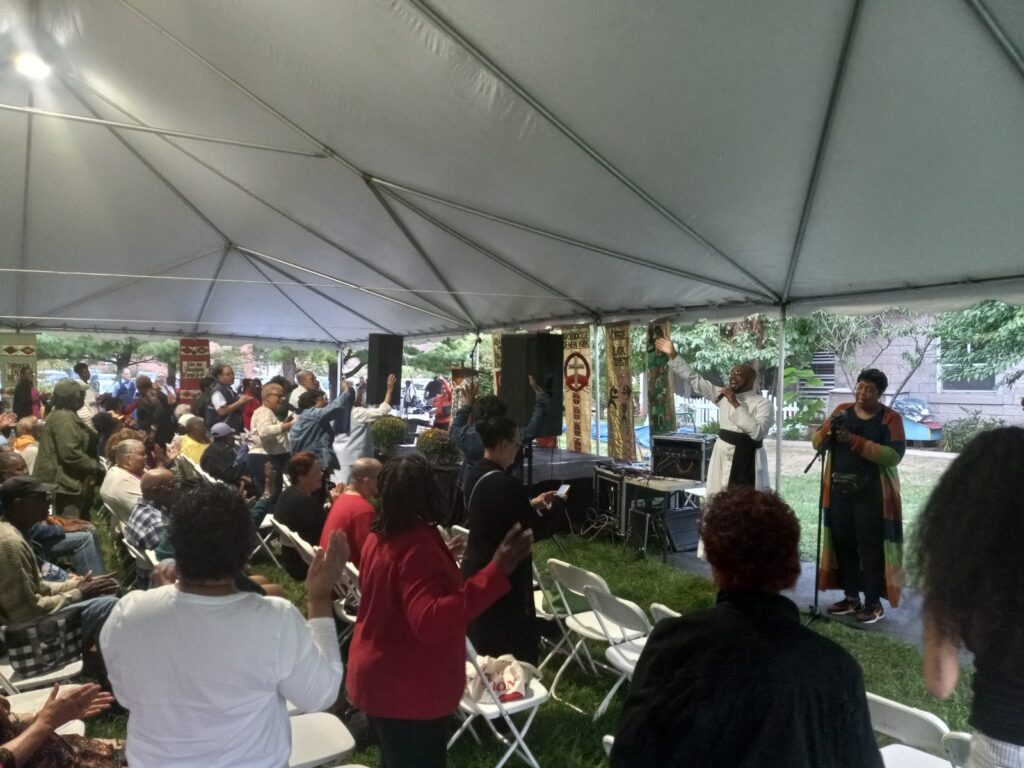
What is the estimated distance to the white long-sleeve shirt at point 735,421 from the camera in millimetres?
4918

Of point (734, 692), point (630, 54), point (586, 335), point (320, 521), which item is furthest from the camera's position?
point (586, 335)

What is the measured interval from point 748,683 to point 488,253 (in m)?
5.22

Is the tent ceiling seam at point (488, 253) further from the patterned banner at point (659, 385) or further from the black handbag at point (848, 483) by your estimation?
the black handbag at point (848, 483)

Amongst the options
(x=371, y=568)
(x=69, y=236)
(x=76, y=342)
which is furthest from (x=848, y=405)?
(x=76, y=342)

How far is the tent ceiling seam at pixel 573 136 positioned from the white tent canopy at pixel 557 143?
0.5 inches

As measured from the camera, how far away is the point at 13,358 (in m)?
9.09

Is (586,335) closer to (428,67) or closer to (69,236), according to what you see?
(428,67)

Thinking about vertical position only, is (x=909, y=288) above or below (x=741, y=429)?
above

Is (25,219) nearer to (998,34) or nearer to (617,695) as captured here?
(617,695)

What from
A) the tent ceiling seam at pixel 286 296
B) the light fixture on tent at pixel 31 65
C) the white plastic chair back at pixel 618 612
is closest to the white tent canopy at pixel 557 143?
the light fixture on tent at pixel 31 65

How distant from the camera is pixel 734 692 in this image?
1.13 meters

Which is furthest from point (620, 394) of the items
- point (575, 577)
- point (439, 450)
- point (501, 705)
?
point (501, 705)

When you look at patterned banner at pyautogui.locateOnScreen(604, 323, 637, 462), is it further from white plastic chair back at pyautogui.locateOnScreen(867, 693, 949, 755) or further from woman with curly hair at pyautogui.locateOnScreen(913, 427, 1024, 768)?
woman with curly hair at pyautogui.locateOnScreen(913, 427, 1024, 768)

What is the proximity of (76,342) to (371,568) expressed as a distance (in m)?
20.9
